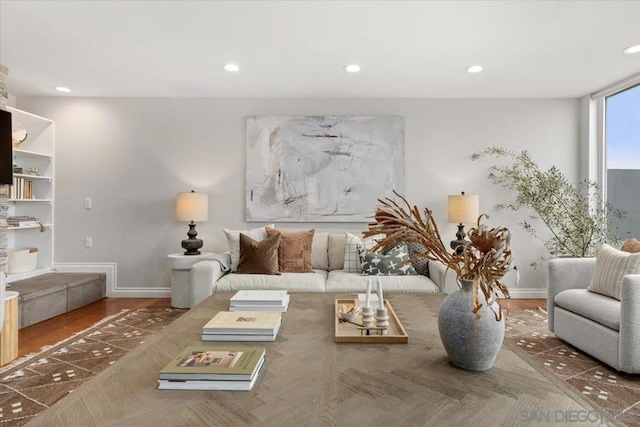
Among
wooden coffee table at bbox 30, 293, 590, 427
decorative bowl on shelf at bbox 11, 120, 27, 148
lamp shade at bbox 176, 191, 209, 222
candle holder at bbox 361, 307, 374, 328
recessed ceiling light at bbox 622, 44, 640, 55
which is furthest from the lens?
lamp shade at bbox 176, 191, 209, 222

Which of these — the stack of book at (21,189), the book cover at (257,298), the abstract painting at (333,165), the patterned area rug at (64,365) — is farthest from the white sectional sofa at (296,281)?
the stack of book at (21,189)

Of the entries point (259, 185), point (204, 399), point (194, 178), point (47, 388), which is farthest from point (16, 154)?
point (204, 399)

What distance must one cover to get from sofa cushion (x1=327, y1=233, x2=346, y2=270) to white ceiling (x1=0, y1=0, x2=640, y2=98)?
5.45ft

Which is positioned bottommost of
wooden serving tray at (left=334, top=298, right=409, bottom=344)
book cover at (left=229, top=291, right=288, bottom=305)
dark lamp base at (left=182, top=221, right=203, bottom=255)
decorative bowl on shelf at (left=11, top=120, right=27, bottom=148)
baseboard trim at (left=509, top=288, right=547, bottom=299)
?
baseboard trim at (left=509, top=288, right=547, bottom=299)

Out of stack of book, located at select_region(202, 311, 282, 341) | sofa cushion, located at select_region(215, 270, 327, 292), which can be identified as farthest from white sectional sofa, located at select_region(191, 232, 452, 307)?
stack of book, located at select_region(202, 311, 282, 341)

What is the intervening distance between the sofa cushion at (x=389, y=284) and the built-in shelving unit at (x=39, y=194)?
342 cm

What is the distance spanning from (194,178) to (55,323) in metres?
1.98

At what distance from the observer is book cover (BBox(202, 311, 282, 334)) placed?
1.36m

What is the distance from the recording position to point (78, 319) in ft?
11.3

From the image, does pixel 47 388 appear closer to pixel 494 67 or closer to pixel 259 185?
pixel 259 185

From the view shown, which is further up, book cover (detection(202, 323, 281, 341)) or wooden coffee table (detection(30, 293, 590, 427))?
book cover (detection(202, 323, 281, 341))

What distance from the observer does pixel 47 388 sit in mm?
2111

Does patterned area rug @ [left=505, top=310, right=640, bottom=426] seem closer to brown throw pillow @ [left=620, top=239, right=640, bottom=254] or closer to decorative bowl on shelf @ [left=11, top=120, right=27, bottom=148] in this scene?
brown throw pillow @ [left=620, top=239, right=640, bottom=254]

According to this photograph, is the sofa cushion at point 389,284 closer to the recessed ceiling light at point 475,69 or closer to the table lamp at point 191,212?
the table lamp at point 191,212
